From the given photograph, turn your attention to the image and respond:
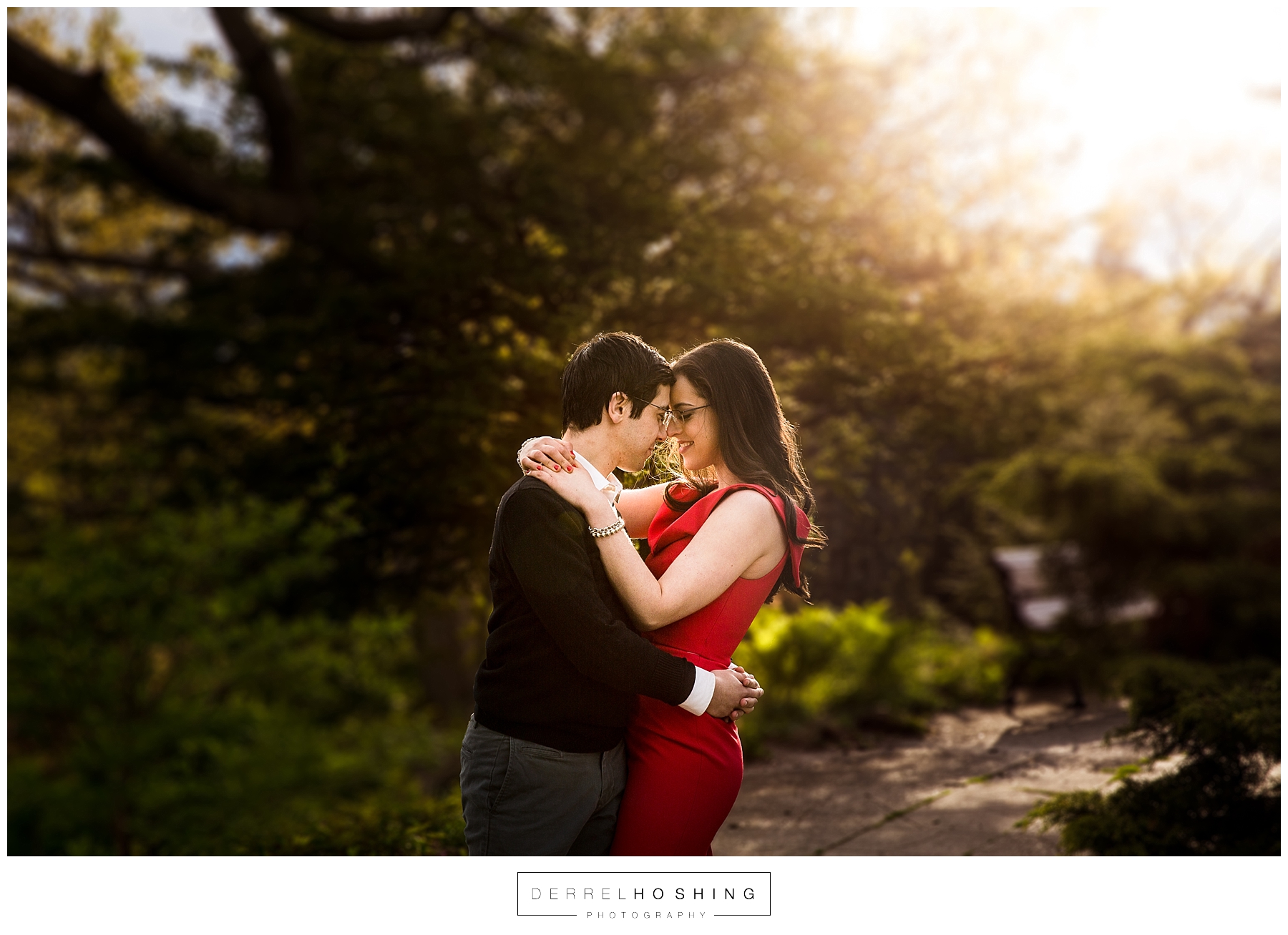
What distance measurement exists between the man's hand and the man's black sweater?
84 mm

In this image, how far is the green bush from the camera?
4875 millimetres

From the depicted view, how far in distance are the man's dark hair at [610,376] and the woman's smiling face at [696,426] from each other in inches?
1.6

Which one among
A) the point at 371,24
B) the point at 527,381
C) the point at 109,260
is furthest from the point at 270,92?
the point at 527,381

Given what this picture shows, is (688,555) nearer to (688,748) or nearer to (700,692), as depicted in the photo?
(700,692)

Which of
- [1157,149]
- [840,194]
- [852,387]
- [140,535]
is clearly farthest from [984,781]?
[1157,149]

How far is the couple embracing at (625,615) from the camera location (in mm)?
1877

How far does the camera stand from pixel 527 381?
13.6 ft

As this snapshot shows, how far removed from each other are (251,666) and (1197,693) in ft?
21.9

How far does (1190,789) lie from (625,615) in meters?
2.71

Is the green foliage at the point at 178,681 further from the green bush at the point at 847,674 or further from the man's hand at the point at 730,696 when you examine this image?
the man's hand at the point at 730,696

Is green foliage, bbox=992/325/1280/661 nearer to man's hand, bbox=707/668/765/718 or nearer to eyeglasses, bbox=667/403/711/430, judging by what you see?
eyeglasses, bbox=667/403/711/430

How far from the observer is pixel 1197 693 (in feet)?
11.2

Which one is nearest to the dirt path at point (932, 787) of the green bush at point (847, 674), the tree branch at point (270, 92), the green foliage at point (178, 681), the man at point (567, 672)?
the green bush at point (847, 674)
